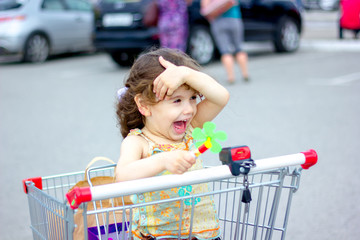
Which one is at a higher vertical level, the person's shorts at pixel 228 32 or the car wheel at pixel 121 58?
the person's shorts at pixel 228 32

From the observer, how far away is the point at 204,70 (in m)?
2.37

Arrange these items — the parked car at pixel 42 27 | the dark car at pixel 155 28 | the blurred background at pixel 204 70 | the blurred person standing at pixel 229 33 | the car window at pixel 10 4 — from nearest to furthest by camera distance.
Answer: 1. the blurred background at pixel 204 70
2. the blurred person standing at pixel 229 33
3. the dark car at pixel 155 28
4. the parked car at pixel 42 27
5. the car window at pixel 10 4

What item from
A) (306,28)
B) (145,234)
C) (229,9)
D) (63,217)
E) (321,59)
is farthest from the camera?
(306,28)

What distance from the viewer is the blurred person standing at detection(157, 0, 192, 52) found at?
29.3 ft

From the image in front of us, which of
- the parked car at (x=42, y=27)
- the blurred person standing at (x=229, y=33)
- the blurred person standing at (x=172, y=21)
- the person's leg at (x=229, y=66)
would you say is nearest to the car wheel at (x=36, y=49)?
the parked car at (x=42, y=27)

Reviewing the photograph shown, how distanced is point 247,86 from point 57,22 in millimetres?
6067

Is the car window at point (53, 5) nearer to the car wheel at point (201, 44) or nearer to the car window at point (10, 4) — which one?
the car window at point (10, 4)

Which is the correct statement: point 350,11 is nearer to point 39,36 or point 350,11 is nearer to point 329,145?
point 39,36

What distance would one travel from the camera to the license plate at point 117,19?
10093mm

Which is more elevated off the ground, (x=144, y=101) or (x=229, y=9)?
(x=229, y=9)

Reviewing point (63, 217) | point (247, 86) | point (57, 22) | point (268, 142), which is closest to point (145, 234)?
point (63, 217)

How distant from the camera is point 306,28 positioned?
797 inches

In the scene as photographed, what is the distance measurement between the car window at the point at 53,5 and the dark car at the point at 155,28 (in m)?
2.10

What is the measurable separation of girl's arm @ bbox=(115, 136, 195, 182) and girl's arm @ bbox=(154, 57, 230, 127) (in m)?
0.22
